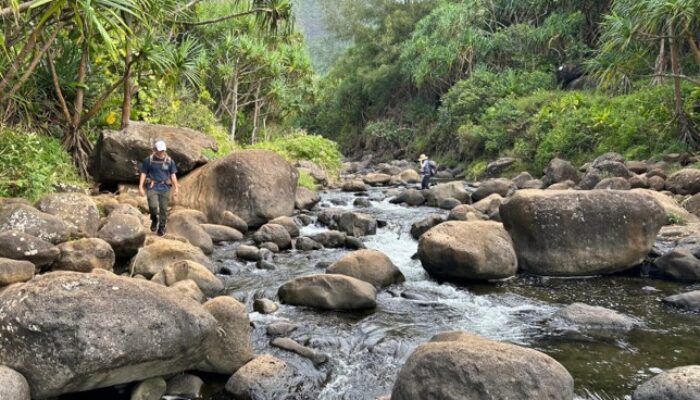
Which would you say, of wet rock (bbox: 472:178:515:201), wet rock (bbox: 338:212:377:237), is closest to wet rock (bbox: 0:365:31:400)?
wet rock (bbox: 338:212:377:237)

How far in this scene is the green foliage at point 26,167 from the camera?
8914mm

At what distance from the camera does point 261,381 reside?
16.0 feet

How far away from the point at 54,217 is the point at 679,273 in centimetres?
844

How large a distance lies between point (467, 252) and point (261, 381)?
13.2 ft

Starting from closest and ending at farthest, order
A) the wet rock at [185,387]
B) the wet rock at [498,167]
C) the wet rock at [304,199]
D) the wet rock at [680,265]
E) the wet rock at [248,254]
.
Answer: the wet rock at [185,387] → the wet rock at [680,265] → the wet rock at [248,254] → the wet rock at [304,199] → the wet rock at [498,167]

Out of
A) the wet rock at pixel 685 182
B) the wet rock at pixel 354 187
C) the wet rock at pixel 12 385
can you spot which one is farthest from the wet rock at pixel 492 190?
the wet rock at pixel 12 385

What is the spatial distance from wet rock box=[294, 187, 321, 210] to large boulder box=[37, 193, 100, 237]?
6287 mm

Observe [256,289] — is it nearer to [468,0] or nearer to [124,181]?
[124,181]

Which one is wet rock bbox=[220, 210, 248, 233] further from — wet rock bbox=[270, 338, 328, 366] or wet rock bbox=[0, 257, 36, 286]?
wet rock bbox=[270, 338, 328, 366]

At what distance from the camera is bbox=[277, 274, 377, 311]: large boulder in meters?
6.83

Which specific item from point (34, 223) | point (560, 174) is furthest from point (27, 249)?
point (560, 174)

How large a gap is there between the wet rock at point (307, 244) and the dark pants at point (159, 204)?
2296mm

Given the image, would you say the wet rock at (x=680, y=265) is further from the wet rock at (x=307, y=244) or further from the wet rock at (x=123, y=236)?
the wet rock at (x=123, y=236)

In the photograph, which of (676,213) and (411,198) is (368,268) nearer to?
(676,213)
